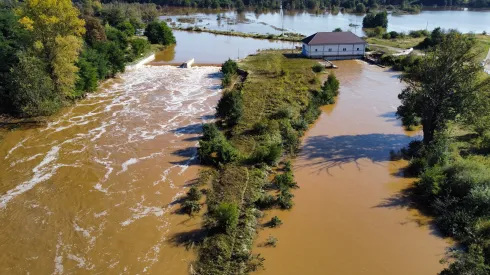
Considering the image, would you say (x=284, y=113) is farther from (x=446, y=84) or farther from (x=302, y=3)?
(x=302, y=3)

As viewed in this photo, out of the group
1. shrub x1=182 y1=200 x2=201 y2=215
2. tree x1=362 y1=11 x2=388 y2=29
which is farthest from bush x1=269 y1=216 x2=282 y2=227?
tree x1=362 y1=11 x2=388 y2=29

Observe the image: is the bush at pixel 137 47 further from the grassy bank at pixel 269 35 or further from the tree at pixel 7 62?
the grassy bank at pixel 269 35

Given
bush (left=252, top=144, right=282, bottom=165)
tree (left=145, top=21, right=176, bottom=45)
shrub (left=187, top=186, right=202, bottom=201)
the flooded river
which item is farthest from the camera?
tree (left=145, top=21, right=176, bottom=45)

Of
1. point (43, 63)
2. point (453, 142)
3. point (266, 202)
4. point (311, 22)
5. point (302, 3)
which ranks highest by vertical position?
point (302, 3)

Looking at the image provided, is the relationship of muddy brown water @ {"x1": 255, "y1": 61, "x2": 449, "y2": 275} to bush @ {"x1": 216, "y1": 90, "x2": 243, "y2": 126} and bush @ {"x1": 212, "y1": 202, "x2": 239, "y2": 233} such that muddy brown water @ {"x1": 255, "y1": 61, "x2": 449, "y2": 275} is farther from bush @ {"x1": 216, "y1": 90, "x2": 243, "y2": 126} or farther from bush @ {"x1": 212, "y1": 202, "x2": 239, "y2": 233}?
bush @ {"x1": 216, "y1": 90, "x2": 243, "y2": 126}

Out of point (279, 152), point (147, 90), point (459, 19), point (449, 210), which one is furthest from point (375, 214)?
point (459, 19)

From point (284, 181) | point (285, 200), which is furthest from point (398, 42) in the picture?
point (285, 200)

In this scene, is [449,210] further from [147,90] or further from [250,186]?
[147,90]
